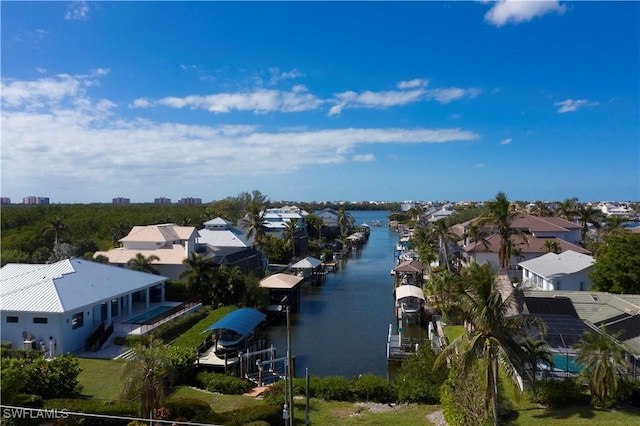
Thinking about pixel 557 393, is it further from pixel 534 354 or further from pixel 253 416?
pixel 253 416

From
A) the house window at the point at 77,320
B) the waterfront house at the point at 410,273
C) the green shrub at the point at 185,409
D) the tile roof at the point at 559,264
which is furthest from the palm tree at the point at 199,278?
the tile roof at the point at 559,264

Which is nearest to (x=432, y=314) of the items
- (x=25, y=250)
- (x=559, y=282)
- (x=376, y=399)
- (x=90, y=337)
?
(x=559, y=282)

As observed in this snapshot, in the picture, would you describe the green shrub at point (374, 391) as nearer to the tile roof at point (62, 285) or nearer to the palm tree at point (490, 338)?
the palm tree at point (490, 338)

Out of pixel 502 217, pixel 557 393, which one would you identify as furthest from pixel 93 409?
pixel 502 217

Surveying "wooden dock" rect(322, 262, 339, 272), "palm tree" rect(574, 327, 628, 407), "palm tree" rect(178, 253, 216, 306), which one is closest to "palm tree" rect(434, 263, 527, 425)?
"palm tree" rect(574, 327, 628, 407)

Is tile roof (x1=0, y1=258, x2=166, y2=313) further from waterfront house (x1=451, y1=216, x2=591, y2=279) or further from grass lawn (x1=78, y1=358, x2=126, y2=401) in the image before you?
waterfront house (x1=451, y1=216, x2=591, y2=279)

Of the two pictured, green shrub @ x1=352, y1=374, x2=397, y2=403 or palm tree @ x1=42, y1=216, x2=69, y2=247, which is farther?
palm tree @ x1=42, y1=216, x2=69, y2=247
